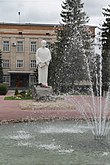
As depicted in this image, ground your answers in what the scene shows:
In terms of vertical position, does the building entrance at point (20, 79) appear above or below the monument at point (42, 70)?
below

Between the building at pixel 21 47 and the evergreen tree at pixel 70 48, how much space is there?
15.9m

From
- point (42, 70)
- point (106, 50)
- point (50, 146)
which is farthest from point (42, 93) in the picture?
point (106, 50)

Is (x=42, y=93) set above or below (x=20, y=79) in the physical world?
above

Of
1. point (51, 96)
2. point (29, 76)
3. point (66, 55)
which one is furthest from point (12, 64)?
point (51, 96)

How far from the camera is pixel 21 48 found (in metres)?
58.5

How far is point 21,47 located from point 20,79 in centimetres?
525

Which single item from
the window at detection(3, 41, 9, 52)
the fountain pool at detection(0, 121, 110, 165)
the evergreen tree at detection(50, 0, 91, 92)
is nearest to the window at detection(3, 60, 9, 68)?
the window at detection(3, 41, 9, 52)

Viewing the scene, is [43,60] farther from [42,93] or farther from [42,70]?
[42,93]

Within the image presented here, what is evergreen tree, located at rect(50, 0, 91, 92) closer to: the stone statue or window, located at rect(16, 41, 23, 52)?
the stone statue

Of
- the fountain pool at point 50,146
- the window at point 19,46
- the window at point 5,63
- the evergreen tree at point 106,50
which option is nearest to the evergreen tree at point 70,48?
the evergreen tree at point 106,50

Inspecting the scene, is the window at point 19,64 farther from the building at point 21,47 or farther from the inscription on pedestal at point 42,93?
the inscription on pedestal at point 42,93

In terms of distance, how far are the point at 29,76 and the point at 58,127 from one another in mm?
48068

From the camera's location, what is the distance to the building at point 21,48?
57.1 meters

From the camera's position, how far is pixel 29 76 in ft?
192
